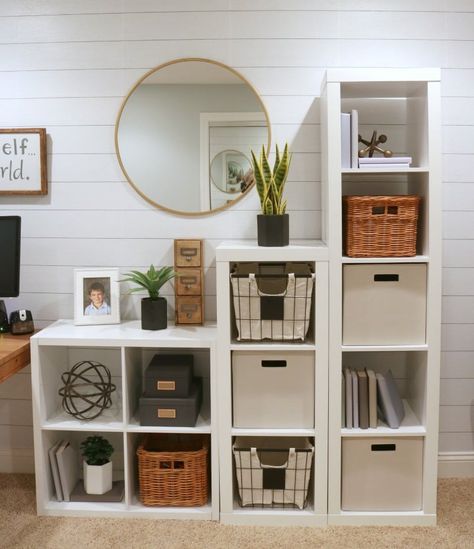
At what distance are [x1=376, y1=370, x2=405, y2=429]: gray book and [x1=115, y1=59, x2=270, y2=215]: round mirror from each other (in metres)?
Answer: 1.03

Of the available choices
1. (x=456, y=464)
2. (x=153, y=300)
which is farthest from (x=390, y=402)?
(x=153, y=300)

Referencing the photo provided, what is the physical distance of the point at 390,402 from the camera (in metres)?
2.81

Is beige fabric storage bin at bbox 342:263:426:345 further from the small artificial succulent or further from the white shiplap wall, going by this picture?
the small artificial succulent

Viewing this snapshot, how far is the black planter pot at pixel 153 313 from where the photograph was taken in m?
2.93

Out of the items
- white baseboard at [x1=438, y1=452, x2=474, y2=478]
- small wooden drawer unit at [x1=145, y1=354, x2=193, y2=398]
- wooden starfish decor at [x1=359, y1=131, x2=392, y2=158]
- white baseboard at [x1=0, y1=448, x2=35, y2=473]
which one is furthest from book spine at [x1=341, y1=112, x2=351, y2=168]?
white baseboard at [x1=0, y1=448, x2=35, y2=473]

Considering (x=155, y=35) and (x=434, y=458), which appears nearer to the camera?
(x=434, y=458)

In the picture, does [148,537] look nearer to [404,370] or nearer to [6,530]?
[6,530]

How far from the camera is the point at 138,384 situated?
121 inches

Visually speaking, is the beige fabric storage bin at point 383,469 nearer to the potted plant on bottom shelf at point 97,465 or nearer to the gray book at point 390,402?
the gray book at point 390,402

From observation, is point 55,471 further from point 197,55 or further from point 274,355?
point 197,55

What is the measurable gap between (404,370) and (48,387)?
1602 millimetres

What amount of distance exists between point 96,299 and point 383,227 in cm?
131

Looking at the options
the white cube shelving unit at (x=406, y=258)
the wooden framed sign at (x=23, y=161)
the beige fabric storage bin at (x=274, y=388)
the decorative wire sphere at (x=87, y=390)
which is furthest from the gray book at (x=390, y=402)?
the wooden framed sign at (x=23, y=161)

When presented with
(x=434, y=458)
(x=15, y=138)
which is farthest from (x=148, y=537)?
(x=15, y=138)
